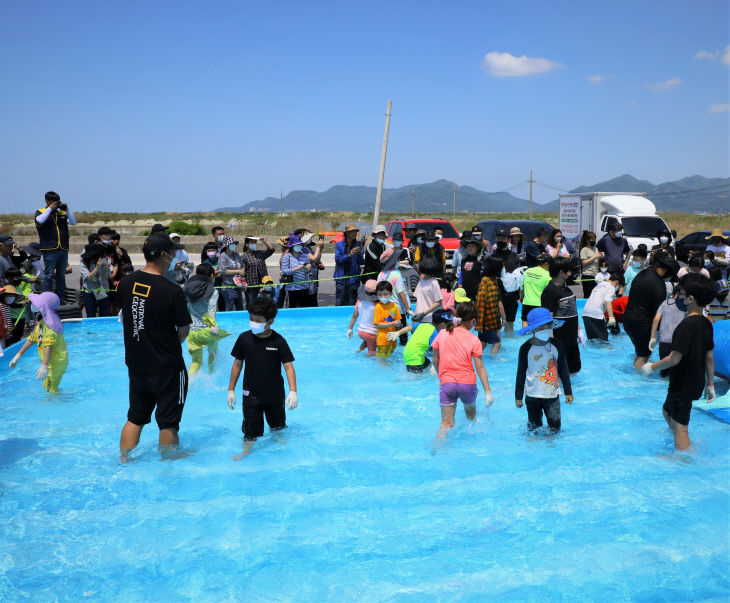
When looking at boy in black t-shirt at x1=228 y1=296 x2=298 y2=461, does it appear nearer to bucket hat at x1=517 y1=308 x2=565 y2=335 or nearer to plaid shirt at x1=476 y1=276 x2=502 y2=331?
bucket hat at x1=517 y1=308 x2=565 y2=335

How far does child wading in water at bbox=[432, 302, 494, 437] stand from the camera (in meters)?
6.12

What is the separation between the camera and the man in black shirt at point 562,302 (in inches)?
314

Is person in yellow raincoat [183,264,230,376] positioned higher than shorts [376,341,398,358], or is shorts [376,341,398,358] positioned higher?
person in yellow raincoat [183,264,230,376]

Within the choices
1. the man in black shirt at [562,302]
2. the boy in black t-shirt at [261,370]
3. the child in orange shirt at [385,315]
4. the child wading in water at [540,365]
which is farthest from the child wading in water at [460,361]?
the child in orange shirt at [385,315]

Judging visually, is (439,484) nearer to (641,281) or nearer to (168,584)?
(168,584)

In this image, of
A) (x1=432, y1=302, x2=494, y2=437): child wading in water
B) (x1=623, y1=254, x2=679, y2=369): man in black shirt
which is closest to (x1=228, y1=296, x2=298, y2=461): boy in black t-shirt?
(x1=432, y1=302, x2=494, y2=437): child wading in water

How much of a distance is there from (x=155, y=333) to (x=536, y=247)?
8.99 meters

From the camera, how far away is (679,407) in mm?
5719

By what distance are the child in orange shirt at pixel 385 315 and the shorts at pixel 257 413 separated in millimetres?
3526

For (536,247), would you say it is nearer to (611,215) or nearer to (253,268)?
(253,268)

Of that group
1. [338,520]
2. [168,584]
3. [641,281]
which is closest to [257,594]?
[168,584]

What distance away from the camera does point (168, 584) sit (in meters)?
4.37

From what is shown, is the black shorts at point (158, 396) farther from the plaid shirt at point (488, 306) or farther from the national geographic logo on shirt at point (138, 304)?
the plaid shirt at point (488, 306)

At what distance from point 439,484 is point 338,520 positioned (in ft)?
3.65
